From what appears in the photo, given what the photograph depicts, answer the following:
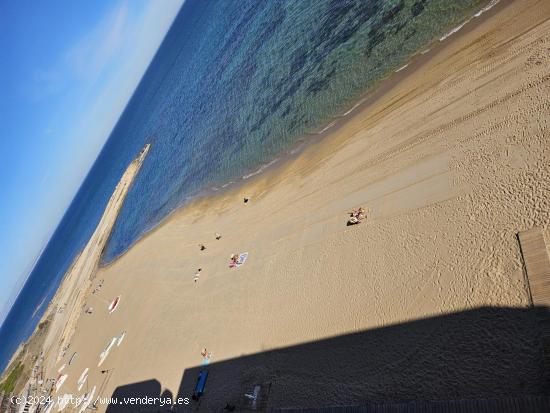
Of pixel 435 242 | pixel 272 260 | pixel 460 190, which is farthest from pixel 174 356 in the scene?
pixel 460 190

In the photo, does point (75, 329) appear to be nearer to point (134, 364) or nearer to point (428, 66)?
point (134, 364)

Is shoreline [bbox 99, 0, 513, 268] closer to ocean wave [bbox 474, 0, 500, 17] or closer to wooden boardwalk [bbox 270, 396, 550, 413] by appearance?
ocean wave [bbox 474, 0, 500, 17]

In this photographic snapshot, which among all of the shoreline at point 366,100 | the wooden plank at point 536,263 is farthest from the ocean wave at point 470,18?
the wooden plank at point 536,263

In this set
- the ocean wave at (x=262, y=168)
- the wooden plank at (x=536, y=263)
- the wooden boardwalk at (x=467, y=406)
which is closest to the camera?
the wooden boardwalk at (x=467, y=406)

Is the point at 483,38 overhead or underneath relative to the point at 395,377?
overhead

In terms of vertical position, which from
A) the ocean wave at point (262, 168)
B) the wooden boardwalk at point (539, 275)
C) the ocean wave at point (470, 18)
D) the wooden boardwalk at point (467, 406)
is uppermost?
the ocean wave at point (470, 18)

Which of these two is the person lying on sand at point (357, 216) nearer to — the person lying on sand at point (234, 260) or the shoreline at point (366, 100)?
the shoreline at point (366, 100)

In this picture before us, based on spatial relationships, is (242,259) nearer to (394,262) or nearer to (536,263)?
(394,262)
